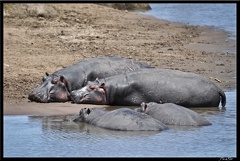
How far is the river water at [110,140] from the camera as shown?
329 inches

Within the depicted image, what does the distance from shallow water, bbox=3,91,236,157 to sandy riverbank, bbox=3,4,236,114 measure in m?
0.92

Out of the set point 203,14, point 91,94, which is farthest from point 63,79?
point 203,14

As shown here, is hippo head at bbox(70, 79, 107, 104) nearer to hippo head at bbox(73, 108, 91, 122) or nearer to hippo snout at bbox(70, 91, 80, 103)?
hippo snout at bbox(70, 91, 80, 103)

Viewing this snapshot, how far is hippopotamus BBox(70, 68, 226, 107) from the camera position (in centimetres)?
1132

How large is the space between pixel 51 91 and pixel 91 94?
0.62 meters

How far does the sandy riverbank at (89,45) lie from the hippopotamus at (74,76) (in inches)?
9.2

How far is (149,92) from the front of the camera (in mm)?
11328

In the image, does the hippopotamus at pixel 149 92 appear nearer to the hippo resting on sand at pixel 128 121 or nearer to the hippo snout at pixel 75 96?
the hippo snout at pixel 75 96

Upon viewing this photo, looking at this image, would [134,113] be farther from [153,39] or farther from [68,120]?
[153,39]

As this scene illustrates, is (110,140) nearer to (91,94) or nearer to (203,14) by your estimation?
(91,94)

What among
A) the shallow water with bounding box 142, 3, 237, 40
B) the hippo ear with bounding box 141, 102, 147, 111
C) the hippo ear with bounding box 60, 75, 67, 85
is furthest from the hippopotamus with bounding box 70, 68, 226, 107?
the shallow water with bounding box 142, 3, 237, 40

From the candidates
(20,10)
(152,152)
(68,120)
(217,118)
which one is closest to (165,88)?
(217,118)

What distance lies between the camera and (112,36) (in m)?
18.3

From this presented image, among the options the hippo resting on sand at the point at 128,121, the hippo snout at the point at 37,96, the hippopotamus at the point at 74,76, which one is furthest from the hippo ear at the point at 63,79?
the hippo resting on sand at the point at 128,121
